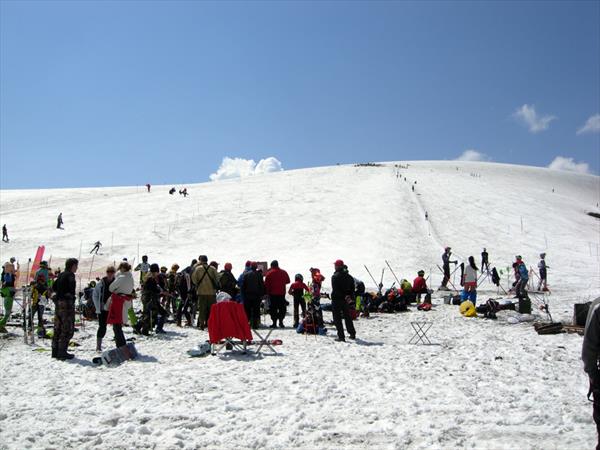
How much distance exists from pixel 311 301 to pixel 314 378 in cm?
497

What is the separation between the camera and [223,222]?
4238 centimetres

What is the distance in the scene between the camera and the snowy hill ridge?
32.2 meters

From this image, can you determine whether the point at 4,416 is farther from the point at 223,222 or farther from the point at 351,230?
the point at 223,222

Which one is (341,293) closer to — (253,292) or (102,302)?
(253,292)

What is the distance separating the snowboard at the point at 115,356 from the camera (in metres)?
9.05

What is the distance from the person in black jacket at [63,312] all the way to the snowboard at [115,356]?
83 centimetres

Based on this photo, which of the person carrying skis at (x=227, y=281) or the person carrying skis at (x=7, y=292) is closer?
the person carrying skis at (x=7, y=292)

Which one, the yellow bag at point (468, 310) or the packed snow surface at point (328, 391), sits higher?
the yellow bag at point (468, 310)

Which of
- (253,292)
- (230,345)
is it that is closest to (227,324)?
(230,345)

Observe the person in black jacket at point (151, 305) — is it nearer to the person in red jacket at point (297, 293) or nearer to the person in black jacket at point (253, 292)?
the person in black jacket at point (253, 292)

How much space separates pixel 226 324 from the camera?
9.62m

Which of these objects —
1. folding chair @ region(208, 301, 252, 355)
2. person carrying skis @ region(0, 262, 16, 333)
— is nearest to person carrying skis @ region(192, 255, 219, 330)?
folding chair @ region(208, 301, 252, 355)

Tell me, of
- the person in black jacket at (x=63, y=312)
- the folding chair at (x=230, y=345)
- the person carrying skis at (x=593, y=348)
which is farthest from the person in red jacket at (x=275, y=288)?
the person carrying skis at (x=593, y=348)

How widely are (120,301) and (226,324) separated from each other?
2.31 meters
